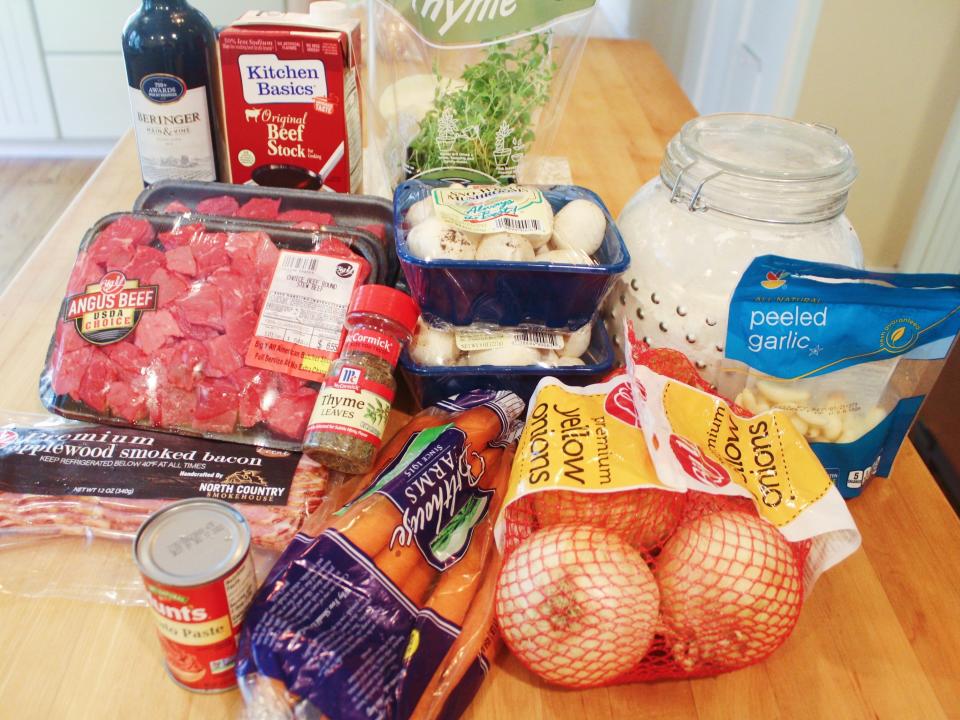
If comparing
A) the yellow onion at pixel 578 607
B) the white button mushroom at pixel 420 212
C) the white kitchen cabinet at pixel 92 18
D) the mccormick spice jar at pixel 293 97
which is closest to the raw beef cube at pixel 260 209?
the mccormick spice jar at pixel 293 97

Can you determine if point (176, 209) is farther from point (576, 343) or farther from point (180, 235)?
point (576, 343)

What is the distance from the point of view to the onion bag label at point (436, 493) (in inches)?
27.9

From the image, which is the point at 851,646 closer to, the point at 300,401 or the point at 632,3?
the point at 300,401

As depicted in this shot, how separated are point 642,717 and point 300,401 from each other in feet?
1.52

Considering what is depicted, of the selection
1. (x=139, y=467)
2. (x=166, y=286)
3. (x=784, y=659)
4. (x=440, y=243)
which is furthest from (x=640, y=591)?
(x=166, y=286)

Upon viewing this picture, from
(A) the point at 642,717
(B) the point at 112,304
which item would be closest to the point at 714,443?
(A) the point at 642,717

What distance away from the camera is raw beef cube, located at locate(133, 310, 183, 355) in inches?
34.4

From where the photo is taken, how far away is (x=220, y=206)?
3.34 ft

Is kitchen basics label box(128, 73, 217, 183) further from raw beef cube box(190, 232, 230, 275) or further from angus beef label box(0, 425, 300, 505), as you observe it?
angus beef label box(0, 425, 300, 505)

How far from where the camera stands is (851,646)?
0.73 metres

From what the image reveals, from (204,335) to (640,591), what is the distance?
55cm

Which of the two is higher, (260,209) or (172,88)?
(172,88)

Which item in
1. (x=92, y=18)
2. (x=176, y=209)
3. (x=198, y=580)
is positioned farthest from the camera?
(x=92, y=18)

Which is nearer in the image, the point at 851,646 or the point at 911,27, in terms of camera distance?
the point at 851,646
